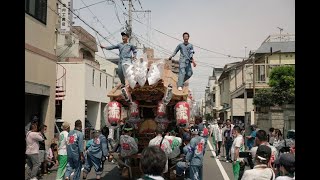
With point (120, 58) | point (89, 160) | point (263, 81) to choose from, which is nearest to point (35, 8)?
point (120, 58)

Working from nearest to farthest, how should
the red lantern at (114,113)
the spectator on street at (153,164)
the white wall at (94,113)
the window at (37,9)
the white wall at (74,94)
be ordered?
the spectator on street at (153,164)
the red lantern at (114,113)
the window at (37,9)
the white wall at (74,94)
the white wall at (94,113)

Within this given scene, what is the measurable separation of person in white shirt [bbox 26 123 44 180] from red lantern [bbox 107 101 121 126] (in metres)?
1.98

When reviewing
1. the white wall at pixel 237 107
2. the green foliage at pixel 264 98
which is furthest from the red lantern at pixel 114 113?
the white wall at pixel 237 107

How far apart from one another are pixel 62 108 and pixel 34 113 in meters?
8.20

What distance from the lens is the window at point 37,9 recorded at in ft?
49.2

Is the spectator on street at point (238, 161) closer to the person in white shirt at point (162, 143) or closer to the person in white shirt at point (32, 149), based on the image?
the person in white shirt at point (162, 143)

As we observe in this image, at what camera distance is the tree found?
2680 centimetres

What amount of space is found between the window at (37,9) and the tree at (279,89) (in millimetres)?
17165

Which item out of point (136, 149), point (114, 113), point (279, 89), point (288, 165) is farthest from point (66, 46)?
point (288, 165)

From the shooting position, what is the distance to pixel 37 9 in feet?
52.0

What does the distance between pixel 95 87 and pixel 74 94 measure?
2908 mm

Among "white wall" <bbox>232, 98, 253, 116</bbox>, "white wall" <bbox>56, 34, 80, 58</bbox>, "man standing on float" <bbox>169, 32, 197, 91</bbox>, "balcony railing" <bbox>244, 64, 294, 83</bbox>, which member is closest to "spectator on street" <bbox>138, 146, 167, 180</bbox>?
"man standing on float" <bbox>169, 32, 197, 91</bbox>

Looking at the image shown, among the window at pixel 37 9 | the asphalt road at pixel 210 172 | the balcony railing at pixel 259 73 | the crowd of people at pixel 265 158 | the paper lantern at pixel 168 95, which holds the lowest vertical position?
the asphalt road at pixel 210 172

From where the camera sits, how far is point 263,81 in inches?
1255
